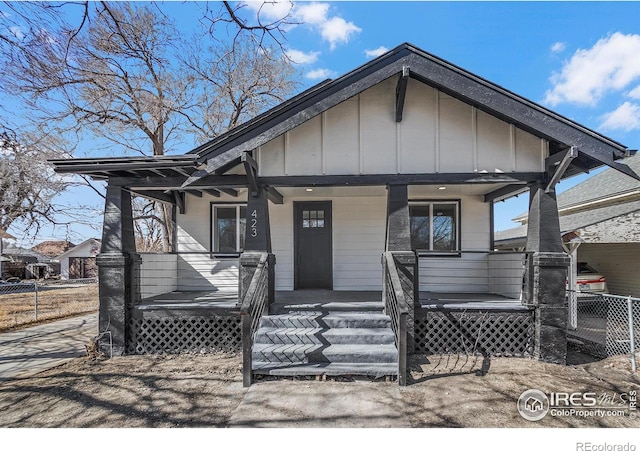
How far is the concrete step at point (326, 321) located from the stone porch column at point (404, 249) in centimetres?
49

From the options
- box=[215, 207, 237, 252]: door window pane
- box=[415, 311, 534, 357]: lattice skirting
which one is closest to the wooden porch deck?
box=[415, 311, 534, 357]: lattice skirting

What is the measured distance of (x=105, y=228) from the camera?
5.67m

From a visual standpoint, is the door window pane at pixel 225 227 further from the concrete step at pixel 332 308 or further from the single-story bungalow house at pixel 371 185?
the concrete step at pixel 332 308

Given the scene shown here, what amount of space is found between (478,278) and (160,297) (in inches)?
289

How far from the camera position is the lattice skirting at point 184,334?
5703mm

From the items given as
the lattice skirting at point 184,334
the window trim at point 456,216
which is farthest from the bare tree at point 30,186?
the window trim at point 456,216

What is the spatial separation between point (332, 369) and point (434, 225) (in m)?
4.69

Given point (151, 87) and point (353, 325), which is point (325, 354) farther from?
point (151, 87)

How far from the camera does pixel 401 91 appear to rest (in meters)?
5.31

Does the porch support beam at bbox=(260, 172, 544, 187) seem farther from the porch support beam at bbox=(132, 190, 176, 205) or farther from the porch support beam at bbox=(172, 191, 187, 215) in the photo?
the porch support beam at bbox=(172, 191, 187, 215)

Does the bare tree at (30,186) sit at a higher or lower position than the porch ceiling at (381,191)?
higher

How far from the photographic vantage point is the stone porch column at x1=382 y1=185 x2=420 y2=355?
532cm

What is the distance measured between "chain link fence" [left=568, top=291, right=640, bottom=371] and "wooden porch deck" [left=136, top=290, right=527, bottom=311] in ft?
4.49

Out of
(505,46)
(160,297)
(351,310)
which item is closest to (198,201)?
(160,297)
